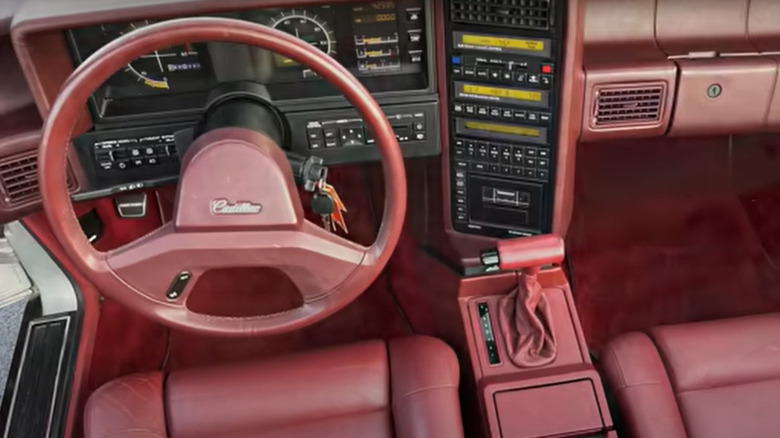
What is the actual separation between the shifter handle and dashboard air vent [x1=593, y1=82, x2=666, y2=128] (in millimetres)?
334

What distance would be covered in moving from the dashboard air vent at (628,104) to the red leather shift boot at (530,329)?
14.6 inches

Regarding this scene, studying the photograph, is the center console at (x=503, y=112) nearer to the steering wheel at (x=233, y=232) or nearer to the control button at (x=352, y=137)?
the control button at (x=352, y=137)

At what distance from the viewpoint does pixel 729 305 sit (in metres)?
2.01

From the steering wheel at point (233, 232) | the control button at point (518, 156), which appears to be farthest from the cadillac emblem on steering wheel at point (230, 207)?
the control button at point (518, 156)

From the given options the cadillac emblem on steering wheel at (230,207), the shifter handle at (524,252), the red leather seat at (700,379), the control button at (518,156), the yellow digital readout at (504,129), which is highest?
the cadillac emblem on steering wheel at (230,207)

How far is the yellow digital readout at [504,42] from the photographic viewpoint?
4.46 ft

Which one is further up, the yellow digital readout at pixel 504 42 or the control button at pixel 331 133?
the yellow digital readout at pixel 504 42

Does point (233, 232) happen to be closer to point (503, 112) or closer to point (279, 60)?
point (279, 60)

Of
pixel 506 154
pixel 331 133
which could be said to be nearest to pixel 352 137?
pixel 331 133

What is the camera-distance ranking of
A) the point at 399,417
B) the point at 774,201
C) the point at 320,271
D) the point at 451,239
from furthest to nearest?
1. the point at 774,201
2. the point at 451,239
3. the point at 399,417
4. the point at 320,271

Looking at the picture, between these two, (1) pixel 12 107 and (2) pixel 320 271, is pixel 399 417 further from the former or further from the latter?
(1) pixel 12 107

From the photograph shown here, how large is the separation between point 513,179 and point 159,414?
78 cm

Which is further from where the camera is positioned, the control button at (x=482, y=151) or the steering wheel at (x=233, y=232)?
the control button at (x=482, y=151)

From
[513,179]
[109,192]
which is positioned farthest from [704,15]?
[109,192]
